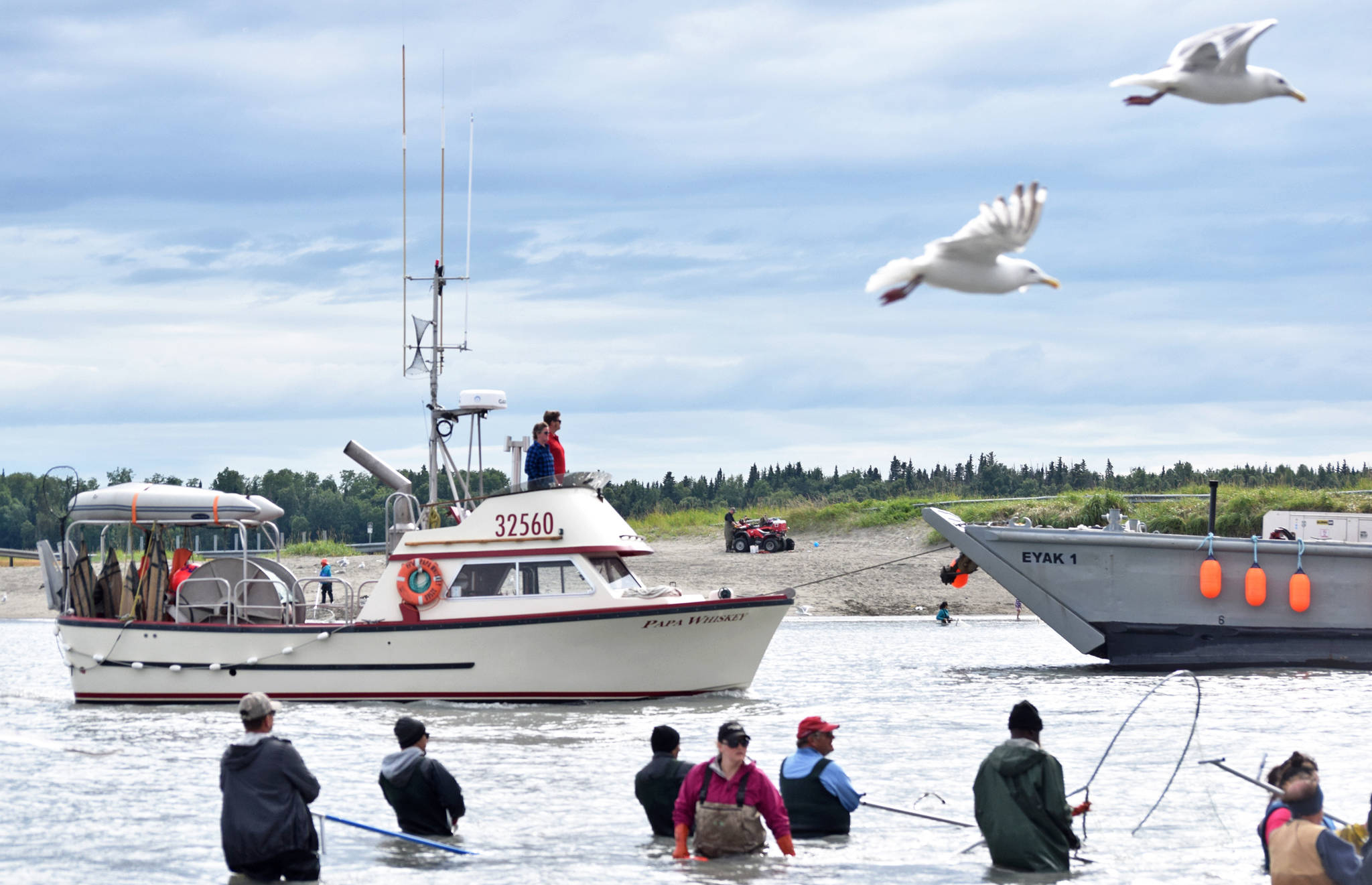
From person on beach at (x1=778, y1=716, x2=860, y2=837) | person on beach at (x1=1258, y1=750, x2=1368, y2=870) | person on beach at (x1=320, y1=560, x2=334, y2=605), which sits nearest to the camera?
person on beach at (x1=1258, y1=750, x2=1368, y2=870)

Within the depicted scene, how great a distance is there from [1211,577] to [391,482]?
12652 millimetres

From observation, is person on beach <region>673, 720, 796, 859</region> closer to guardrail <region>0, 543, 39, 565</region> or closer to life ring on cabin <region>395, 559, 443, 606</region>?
life ring on cabin <region>395, 559, 443, 606</region>

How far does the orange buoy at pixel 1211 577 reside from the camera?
2291 cm

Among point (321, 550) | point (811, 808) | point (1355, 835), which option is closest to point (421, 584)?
point (811, 808)

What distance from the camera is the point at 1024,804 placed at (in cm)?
909

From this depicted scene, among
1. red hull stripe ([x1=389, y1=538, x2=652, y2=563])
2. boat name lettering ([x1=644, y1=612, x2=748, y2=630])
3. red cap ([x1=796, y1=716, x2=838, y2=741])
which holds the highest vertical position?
red hull stripe ([x1=389, y1=538, x2=652, y2=563])

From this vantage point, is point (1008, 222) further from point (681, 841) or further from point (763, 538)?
point (763, 538)

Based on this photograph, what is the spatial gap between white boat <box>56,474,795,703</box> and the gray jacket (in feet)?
32.5

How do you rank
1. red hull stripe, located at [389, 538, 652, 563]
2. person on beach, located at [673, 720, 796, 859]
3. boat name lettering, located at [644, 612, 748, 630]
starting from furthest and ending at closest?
red hull stripe, located at [389, 538, 652, 563]
boat name lettering, located at [644, 612, 748, 630]
person on beach, located at [673, 720, 796, 859]

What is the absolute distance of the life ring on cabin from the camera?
63.0 feet

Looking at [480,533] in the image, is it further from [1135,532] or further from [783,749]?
[1135,532]

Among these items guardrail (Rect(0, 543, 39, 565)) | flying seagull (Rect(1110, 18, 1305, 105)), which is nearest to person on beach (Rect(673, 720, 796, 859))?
flying seagull (Rect(1110, 18, 1305, 105))

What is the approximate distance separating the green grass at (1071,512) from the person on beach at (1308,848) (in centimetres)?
2948

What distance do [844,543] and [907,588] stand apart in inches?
221
